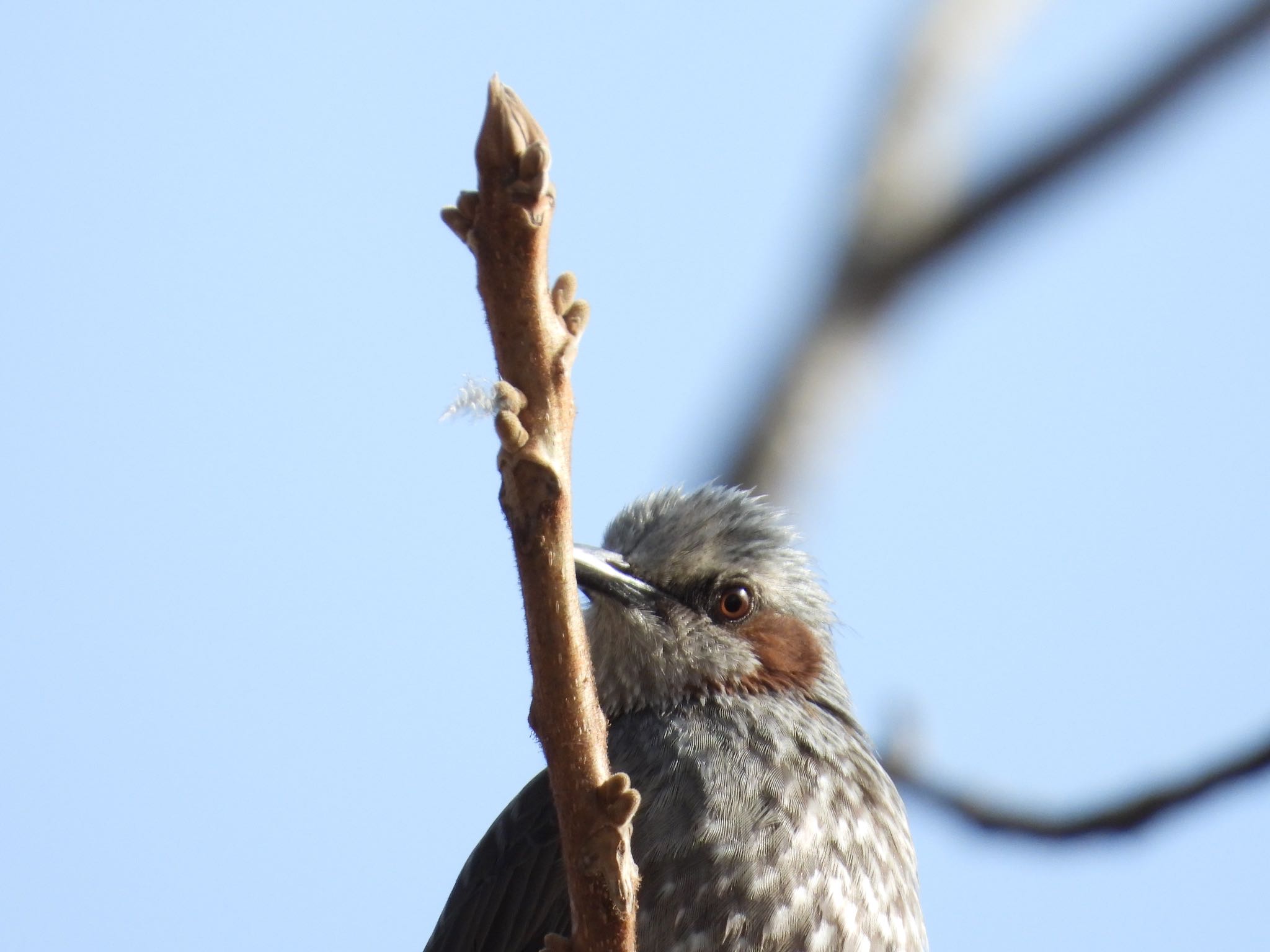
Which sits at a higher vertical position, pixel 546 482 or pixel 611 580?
pixel 611 580

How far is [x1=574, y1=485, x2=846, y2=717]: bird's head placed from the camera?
15.8ft

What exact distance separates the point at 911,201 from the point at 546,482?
3.66 m

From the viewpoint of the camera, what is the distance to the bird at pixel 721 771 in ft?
13.2

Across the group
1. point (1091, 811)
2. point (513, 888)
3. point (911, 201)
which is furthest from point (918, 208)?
point (513, 888)

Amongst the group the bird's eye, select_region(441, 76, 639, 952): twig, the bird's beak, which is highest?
the bird's eye

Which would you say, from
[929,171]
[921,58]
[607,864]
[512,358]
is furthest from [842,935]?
[921,58]

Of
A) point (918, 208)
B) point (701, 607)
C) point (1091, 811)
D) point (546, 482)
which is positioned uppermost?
point (918, 208)

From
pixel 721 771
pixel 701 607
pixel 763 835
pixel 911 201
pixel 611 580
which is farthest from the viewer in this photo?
pixel 911 201

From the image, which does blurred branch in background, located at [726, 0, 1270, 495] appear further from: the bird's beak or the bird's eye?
the bird's beak

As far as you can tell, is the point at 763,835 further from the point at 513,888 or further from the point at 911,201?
the point at 911,201

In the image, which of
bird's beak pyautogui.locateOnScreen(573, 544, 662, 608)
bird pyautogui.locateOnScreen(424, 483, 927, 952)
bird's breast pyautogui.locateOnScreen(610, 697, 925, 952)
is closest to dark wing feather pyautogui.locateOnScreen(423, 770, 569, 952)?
bird pyautogui.locateOnScreen(424, 483, 927, 952)

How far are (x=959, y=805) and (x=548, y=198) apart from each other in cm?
351

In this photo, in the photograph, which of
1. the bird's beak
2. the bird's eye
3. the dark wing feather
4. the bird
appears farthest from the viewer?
the bird's eye

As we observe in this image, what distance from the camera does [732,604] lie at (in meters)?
5.02
